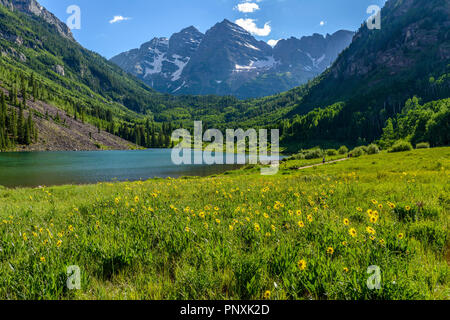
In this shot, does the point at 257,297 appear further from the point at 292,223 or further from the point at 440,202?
the point at 440,202

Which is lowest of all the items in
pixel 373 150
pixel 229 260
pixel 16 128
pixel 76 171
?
pixel 76 171

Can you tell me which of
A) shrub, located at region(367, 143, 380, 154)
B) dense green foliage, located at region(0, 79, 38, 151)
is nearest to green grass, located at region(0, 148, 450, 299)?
shrub, located at region(367, 143, 380, 154)

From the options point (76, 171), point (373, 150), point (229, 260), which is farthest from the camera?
point (373, 150)

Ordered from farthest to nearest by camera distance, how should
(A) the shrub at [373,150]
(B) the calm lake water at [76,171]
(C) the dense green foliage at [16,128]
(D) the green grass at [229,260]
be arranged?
(C) the dense green foliage at [16,128] < (A) the shrub at [373,150] < (B) the calm lake water at [76,171] < (D) the green grass at [229,260]

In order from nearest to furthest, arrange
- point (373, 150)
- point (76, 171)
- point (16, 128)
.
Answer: point (76, 171), point (373, 150), point (16, 128)

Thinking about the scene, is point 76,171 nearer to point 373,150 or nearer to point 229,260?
point 229,260

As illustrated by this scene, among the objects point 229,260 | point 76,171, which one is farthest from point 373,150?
point 76,171

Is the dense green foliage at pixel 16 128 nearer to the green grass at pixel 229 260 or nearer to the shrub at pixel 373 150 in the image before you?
the green grass at pixel 229 260

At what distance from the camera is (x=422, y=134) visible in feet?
268

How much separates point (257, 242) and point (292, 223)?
1407 mm

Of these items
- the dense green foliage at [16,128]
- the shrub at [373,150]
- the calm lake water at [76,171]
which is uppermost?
the dense green foliage at [16,128]

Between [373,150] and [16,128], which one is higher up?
[16,128]

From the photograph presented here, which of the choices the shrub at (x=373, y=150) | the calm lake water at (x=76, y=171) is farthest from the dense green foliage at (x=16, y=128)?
the shrub at (x=373, y=150)

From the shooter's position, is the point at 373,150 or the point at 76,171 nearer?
the point at 76,171
